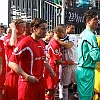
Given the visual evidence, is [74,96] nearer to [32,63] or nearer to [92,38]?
[92,38]

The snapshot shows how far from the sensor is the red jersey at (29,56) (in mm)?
4551

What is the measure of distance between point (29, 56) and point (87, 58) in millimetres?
1405

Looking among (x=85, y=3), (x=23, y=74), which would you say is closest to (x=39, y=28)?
(x=23, y=74)

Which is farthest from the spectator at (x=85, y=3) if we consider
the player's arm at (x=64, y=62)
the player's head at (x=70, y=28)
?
the player's arm at (x=64, y=62)

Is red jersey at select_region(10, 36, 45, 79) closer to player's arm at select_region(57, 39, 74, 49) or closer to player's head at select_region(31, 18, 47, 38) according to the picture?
player's head at select_region(31, 18, 47, 38)

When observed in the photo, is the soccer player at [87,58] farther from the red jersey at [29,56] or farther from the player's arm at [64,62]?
the player's arm at [64,62]

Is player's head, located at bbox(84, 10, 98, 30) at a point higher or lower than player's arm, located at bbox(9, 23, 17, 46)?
higher

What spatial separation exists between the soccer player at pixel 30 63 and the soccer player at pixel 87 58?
107 centimetres

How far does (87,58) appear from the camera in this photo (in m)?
5.63

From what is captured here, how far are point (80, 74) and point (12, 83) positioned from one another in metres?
1.26


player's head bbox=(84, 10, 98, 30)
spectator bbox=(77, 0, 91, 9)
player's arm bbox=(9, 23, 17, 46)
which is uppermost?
spectator bbox=(77, 0, 91, 9)

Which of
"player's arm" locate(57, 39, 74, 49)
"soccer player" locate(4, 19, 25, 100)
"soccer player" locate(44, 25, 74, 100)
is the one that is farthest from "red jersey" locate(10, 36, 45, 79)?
"player's arm" locate(57, 39, 74, 49)

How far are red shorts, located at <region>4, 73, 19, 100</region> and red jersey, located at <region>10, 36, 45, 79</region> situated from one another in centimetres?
130

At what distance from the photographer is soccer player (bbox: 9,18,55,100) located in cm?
454
